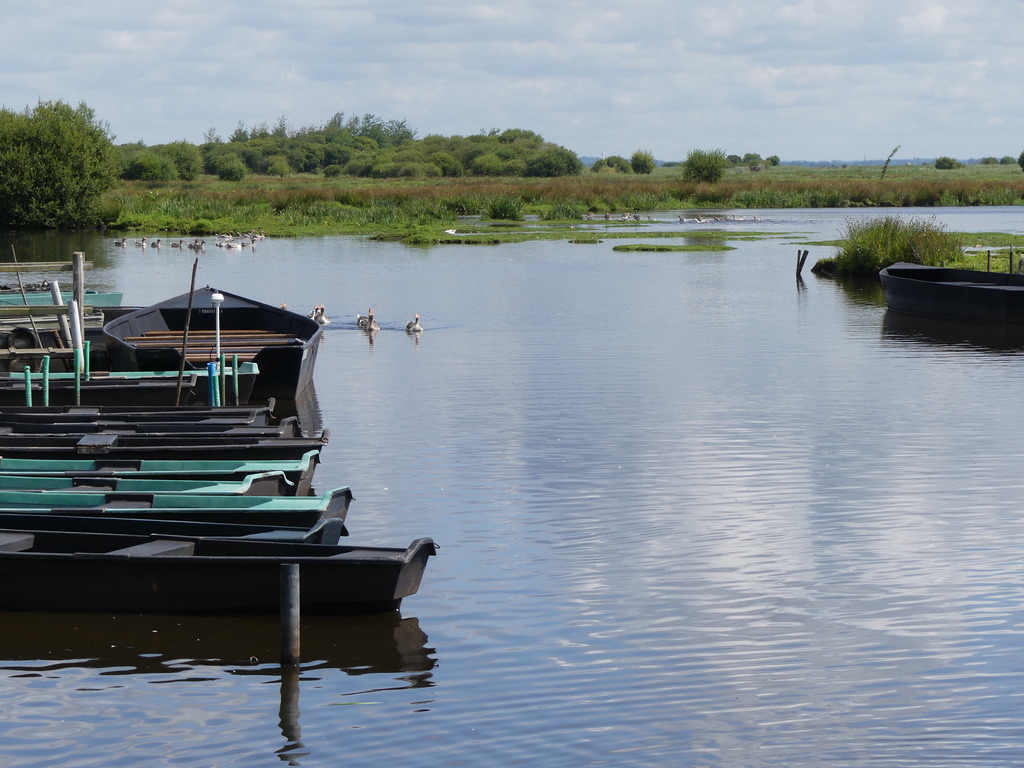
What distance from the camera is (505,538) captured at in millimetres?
12719

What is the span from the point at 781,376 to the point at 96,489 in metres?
13.9

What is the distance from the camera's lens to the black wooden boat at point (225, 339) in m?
19.9

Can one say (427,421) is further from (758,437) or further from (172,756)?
(172,756)

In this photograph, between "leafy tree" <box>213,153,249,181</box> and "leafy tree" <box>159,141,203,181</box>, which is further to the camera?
"leafy tree" <box>213,153,249,181</box>

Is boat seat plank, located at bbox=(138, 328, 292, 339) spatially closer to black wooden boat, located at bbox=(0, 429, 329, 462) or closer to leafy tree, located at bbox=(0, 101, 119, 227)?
black wooden boat, located at bbox=(0, 429, 329, 462)

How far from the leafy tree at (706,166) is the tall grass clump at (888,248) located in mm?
61047

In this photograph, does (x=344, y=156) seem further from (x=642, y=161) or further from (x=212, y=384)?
(x=212, y=384)

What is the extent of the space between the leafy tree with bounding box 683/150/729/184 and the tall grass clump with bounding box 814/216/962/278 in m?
61.0

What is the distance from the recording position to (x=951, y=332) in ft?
98.9

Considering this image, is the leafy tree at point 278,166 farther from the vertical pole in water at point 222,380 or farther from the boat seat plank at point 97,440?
the boat seat plank at point 97,440

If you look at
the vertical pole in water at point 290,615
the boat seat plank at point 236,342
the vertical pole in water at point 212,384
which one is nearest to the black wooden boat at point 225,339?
the boat seat plank at point 236,342

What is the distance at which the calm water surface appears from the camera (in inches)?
330

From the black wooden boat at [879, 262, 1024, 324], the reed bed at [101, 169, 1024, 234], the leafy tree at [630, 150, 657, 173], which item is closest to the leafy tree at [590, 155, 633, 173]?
the leafy tree at [630, 150, 657, 173]

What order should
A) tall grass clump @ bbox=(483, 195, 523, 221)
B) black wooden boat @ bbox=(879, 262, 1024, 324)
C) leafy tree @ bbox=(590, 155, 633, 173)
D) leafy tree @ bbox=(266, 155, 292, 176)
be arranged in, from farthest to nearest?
leafy tree @ bbox=(590, 155, 633, 173) → leafy tree @ bbox=(266, 155, 292, 176) → tall grass clump @ bbox=(483, 195, 523, 221) → black wooden boat @ bbox=(879, 262, 1024, 324)
